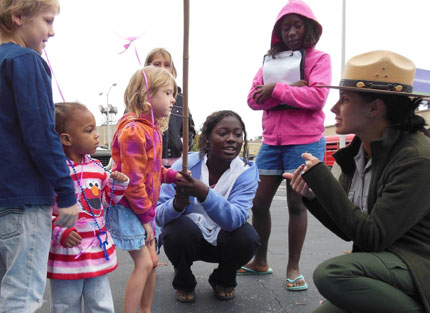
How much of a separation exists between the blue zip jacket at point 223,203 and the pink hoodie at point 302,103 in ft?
1.10

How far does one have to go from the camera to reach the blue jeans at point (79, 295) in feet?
6.00

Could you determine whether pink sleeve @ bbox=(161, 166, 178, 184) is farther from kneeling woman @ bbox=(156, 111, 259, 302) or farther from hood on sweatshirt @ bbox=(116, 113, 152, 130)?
hood on sweatshirt @ bbox=(116, 113, 152, 130)

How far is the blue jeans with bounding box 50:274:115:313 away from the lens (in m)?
1.83

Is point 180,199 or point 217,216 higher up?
point 180,199

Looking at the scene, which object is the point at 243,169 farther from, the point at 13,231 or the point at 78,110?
the point at 13,231

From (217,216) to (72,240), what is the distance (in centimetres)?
100

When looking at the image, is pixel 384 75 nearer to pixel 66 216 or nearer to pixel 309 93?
pixel 309 93

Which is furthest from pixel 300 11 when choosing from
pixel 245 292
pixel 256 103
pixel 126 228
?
pixel 245 292

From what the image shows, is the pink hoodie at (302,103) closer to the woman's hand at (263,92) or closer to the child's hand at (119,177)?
the woman's hand at (263,92)

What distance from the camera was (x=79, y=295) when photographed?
1.87 metres


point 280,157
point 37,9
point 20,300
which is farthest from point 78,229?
point 280,157

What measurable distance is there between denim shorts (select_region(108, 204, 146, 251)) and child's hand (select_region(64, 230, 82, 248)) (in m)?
0.31

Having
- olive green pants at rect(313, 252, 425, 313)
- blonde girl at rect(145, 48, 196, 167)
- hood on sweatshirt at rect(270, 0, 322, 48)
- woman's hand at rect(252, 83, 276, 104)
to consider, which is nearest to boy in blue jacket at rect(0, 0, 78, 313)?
olive green pants at rect(313, 252, 425, 313)

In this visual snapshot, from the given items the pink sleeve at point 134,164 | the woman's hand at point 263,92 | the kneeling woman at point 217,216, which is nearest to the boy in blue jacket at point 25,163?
the pink sleeve at point 134,164
